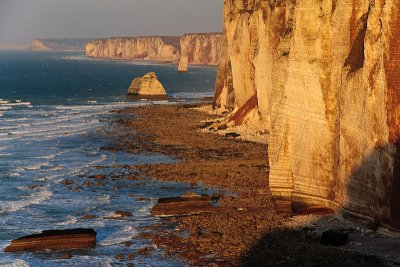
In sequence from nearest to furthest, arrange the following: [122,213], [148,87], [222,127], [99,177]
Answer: [122,213]
[99,177]
[222,127]
[148,87]

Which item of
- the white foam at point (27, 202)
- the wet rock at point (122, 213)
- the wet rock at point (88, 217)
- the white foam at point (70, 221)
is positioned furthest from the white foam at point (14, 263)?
the white foam at point (27, 202)

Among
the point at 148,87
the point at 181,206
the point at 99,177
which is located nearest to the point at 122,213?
the point at 181,206

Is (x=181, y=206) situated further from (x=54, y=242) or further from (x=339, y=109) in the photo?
(x=339, y=109)

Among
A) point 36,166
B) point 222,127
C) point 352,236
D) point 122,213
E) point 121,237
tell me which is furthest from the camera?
point 222,127

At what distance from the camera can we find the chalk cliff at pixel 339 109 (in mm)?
21203

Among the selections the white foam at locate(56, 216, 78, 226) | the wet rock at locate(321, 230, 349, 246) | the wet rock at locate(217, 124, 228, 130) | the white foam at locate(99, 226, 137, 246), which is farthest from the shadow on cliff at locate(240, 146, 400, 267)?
the wet rock at locate(217, 124, 228, 130)

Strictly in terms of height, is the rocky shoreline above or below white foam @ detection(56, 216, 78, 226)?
above

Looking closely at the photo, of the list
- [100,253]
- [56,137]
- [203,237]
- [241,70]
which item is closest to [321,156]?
[203,237]

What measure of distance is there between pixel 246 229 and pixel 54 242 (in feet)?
22.5

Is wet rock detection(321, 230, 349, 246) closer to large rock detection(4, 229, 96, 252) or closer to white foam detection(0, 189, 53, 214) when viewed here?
large rock detection(4, 229, 96, 252)

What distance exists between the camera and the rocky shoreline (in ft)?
69.3

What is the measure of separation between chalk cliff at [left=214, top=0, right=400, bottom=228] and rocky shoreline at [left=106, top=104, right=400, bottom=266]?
39.2 inches

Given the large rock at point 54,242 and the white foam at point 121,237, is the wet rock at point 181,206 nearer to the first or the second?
the white foam at point 121,237

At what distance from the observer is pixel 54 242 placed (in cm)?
2327
